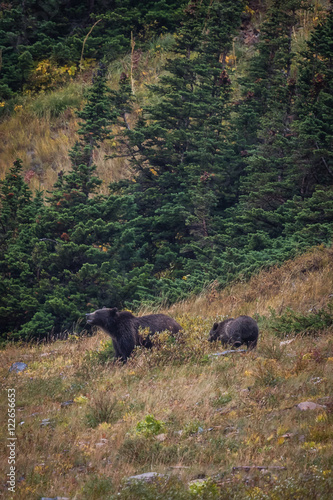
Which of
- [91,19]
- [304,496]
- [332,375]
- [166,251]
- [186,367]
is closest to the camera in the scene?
[304,496]

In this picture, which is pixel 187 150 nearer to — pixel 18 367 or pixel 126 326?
pixel 126 326

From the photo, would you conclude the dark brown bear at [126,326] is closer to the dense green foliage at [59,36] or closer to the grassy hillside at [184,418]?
the grassy hillside at [184,418]

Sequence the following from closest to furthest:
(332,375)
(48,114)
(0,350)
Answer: (332,375)
(0,350)
(48,114)

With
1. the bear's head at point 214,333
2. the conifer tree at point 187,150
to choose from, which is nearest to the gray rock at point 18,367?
the bear's head at point 214,333

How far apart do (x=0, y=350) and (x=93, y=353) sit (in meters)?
2.93

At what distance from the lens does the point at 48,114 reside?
917 inches

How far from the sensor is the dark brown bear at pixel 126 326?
856 centimetres

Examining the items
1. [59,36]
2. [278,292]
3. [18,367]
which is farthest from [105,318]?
[59,36]

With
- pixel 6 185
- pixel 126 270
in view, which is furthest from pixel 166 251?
pixel 6 185

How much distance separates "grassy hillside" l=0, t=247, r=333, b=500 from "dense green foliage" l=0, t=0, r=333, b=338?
302 centimetres

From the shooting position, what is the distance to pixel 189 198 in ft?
48.6

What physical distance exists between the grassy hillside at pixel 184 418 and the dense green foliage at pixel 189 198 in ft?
9.92

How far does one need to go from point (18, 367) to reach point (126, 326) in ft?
6.87

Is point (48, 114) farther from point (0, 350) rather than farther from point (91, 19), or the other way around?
point (0, 350)
